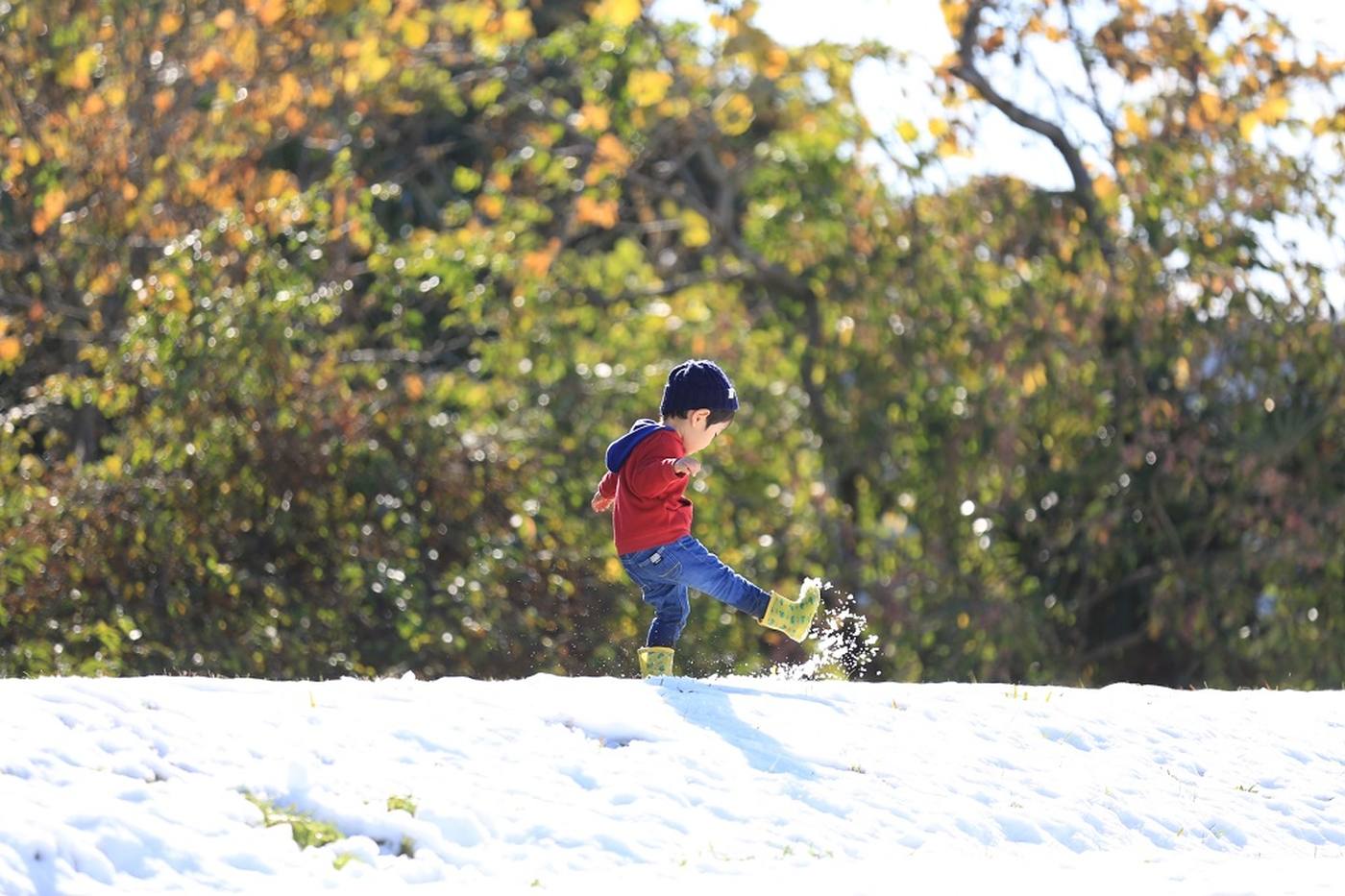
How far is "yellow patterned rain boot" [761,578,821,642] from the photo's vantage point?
26.1ft

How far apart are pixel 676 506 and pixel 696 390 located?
459mm

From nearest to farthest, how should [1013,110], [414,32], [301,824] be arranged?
[301,824]
[1013,110]
[414,32]

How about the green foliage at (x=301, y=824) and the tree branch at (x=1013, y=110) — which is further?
the tree branch at (x=1013, y=110)

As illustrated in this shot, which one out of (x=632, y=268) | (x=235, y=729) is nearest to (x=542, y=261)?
(x=632, y=268)

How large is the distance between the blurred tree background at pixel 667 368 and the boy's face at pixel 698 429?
5.42 meters

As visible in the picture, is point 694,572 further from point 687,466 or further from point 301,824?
point 301,824

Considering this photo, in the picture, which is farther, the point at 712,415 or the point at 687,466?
the point at 712,415

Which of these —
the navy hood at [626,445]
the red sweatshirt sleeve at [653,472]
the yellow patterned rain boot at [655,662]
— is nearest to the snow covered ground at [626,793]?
the yellow patterned rain boot at [655,662]

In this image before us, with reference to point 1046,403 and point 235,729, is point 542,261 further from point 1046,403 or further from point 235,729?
point 235,729

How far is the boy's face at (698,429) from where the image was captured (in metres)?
7.96

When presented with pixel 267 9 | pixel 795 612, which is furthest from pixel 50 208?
pixel 795 612

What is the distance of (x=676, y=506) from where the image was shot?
26.1 feet

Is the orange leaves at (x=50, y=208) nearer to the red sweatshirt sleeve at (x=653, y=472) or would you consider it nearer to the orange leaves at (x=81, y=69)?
the orange leaves at (x=81, y=69)

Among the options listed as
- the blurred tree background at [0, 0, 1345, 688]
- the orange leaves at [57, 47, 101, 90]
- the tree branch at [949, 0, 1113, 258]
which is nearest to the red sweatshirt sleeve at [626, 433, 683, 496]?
the blurred tree background at [0, 0, 1345, 688]
